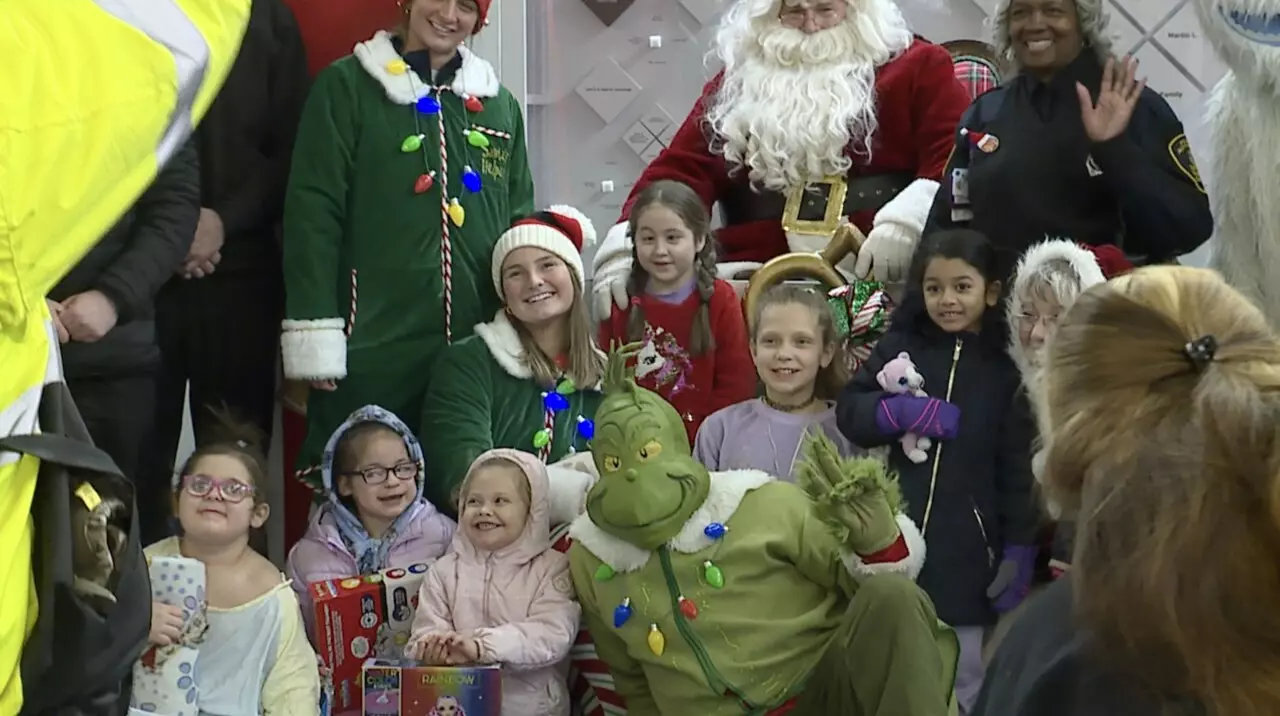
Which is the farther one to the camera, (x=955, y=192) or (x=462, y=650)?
(x=955, y=192)

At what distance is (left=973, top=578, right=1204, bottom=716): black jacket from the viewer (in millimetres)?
1031

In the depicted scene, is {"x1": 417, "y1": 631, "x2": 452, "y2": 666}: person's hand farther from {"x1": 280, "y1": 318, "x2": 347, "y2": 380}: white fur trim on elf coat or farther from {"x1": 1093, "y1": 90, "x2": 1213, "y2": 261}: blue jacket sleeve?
{"x1": 1093, "y1": 90, "x2": 1213, "y2": 261}: blue jacket sleeve

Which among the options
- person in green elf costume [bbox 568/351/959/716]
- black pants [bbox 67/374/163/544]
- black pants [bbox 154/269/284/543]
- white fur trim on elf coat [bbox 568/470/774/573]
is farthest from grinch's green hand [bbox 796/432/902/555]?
black pants [bbox 154/269/284/543]

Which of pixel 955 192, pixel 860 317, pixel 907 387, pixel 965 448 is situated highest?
pixel 955 192

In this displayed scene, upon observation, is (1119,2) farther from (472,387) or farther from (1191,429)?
(1191,429)

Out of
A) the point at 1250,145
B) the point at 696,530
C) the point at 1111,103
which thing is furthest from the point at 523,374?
the point at 1250,145

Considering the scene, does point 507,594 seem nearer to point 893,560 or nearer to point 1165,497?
point 893,560

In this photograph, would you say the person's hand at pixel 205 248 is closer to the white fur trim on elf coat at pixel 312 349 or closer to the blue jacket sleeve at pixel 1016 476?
the white fur trim on elf coat at pixel 312 349

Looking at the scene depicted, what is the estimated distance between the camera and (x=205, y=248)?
2791 millimetres

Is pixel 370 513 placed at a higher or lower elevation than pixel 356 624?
higher

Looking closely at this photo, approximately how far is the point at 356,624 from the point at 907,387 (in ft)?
3.45

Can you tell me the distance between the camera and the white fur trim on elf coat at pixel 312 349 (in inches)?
107

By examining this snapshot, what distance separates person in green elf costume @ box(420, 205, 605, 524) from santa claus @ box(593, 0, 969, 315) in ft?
0.65

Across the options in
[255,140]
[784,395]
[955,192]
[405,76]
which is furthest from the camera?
[255,140]
